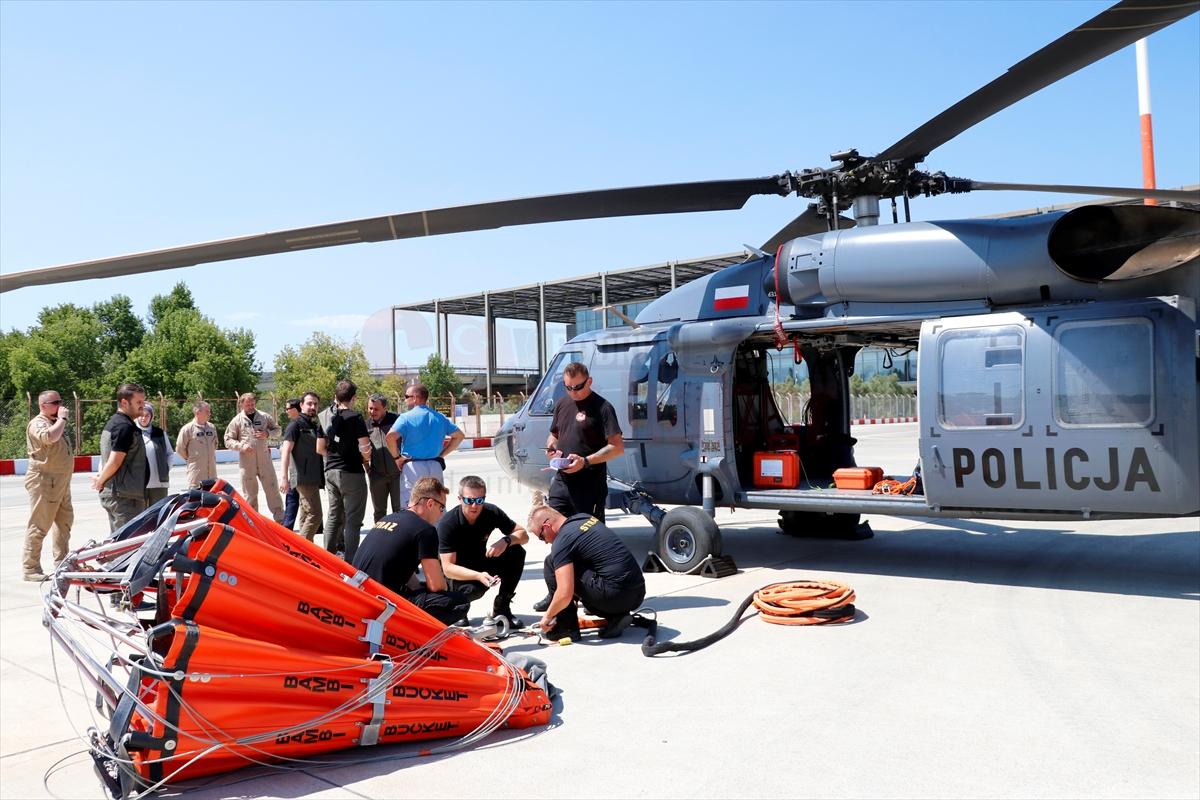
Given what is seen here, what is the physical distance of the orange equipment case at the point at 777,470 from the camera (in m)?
8.67

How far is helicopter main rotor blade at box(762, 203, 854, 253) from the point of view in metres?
8.33

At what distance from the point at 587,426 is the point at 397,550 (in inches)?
93.2

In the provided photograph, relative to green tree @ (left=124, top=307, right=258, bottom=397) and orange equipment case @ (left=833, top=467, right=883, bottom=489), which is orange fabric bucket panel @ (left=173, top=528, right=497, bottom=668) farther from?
green tree @ (left=124, top=307, right=258, bottom=397)

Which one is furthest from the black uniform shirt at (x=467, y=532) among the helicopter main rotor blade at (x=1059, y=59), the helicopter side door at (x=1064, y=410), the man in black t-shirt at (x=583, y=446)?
the helicopter main rotor blade at (x=1059, y=59)

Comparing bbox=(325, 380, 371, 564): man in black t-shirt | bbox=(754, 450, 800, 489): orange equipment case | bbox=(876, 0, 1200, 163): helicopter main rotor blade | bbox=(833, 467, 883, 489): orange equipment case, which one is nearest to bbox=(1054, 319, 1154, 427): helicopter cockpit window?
bbox=(876, 0, 1200, 163): helicopter main rotor blade

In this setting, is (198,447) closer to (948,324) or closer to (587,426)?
(587,426)

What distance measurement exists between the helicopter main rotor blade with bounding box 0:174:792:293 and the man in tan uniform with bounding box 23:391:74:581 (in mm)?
2221

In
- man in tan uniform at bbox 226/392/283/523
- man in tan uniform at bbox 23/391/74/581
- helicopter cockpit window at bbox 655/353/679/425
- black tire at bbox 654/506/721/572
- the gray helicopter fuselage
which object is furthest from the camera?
man in tan uniform at bbox 226/392/283/523

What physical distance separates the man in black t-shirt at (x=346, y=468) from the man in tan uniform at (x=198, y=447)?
2.03 m

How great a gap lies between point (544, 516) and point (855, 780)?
9.41ft

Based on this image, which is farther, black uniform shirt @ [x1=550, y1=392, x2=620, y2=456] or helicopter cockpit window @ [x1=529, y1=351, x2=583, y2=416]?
helicopter cockpit window @ [x1=529, y1=351, x2=583, y2=416]

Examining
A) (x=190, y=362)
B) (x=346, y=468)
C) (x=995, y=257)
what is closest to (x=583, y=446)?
(x=346, y=468)

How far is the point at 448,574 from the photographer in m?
5.78

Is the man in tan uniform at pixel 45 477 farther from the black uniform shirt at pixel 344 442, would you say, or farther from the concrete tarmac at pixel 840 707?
the black uniform shirt at pixel 344 442
